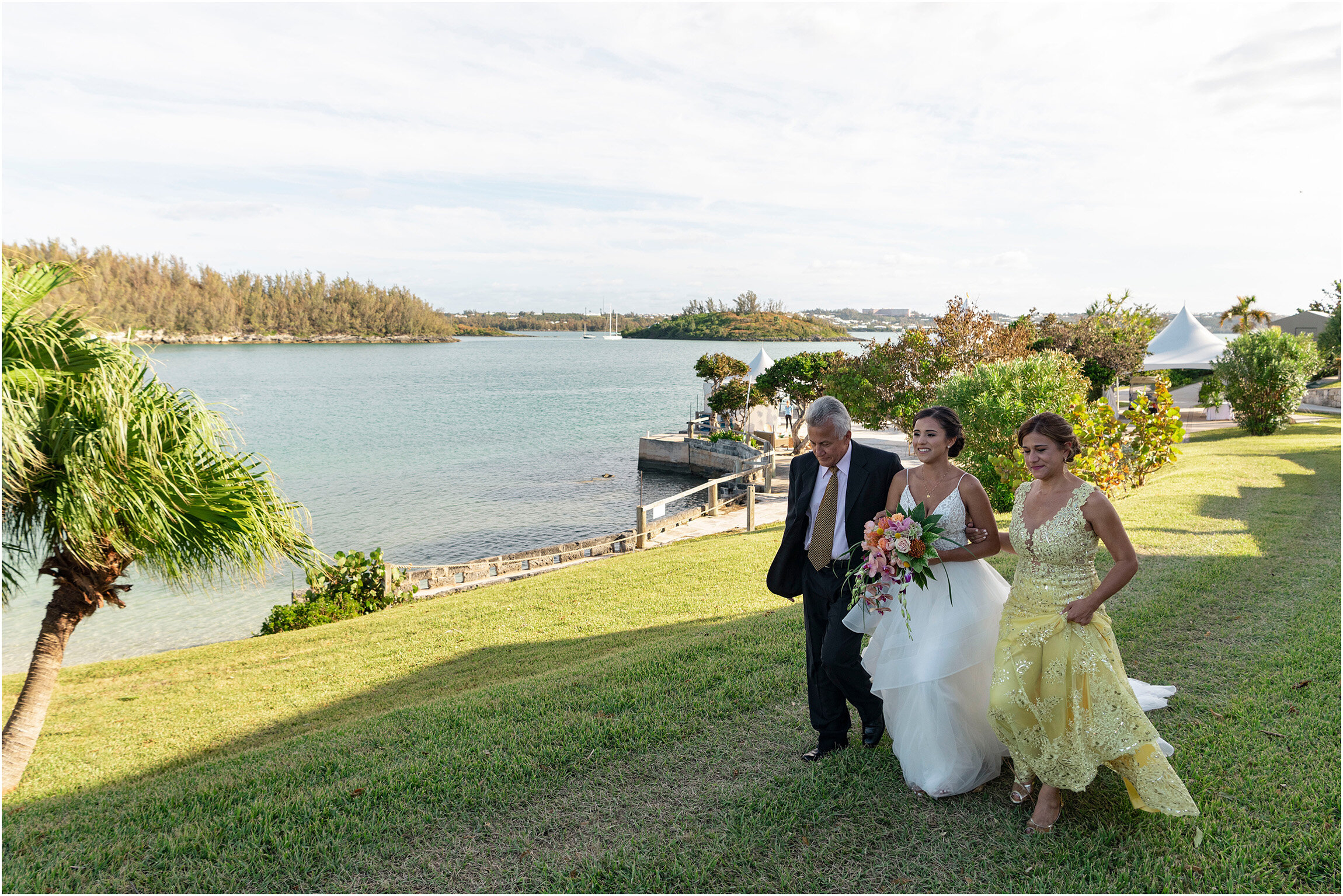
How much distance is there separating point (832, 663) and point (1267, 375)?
2499 centimetres

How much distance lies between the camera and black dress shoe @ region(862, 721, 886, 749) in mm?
4098

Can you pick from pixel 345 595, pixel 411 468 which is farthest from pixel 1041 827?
pixel 411 468

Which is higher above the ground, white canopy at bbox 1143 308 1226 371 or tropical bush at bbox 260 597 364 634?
white canopy at bbox 1143 308 1226 371

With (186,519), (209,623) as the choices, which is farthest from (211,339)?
(186,519)

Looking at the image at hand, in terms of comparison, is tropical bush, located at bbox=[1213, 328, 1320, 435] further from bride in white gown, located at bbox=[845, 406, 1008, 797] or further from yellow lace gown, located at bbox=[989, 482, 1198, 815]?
yellow lace gown, located at bbox=[989, 482, 1198, 815]

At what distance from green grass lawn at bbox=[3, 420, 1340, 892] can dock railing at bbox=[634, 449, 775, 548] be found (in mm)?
8567

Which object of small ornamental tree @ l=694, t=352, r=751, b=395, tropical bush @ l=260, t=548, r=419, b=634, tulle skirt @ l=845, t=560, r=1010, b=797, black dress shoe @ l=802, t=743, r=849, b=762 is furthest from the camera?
small ornamental tree @ l=694, t=352, r=751, b=395

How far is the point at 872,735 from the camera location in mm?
4094

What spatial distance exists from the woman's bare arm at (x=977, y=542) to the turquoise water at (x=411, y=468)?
5.18 metres

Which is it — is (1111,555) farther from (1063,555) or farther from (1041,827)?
(1041,827)

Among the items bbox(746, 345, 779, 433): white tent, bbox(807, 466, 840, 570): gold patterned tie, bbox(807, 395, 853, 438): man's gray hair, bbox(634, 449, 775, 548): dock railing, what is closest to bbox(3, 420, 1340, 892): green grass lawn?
bbox(807, 466, 840, 570): gold patterned tie

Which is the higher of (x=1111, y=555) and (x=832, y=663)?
(x=1111, y=555)

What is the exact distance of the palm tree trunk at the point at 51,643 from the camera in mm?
5520

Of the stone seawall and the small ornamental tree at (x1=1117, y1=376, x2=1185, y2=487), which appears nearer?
the small ornamental tree at (x1=1117, y1=376, x2=1185, y2=487)
